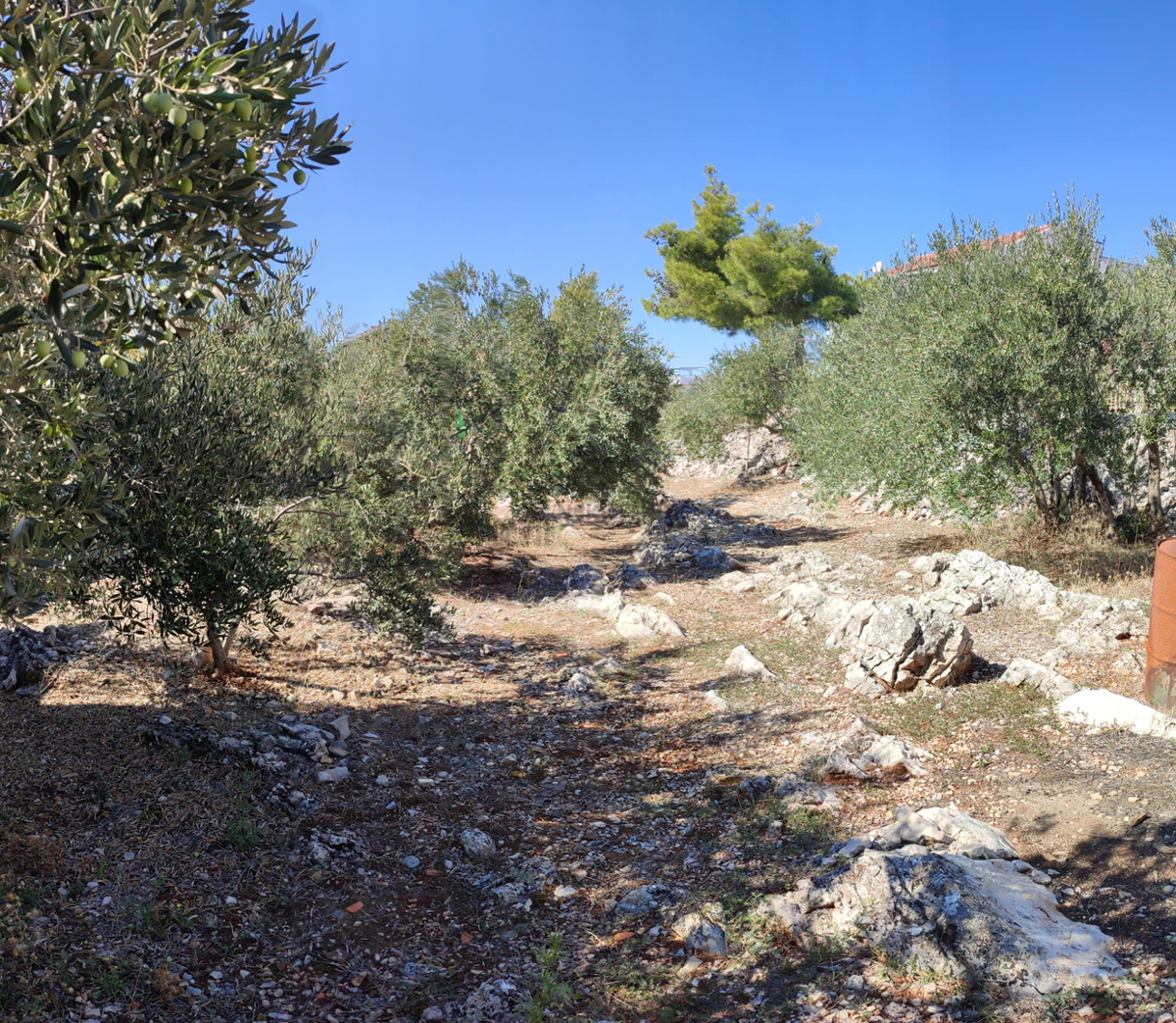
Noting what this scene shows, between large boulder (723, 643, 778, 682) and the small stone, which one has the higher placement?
large boulder (723, 643, 778, 682)

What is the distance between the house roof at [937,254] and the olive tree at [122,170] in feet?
48.2

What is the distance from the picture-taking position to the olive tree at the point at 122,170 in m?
3.14

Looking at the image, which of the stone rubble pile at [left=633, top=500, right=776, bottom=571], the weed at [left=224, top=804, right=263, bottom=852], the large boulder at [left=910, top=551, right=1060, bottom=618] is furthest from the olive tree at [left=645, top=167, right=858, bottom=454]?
the weed at [left=224, top=804, right=263, bottom=852]

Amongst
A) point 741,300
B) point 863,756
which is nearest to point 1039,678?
point 863,756

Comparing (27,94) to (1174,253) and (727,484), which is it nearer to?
(1174,253)

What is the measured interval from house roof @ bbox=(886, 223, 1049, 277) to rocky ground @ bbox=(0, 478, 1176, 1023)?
22.4 feet

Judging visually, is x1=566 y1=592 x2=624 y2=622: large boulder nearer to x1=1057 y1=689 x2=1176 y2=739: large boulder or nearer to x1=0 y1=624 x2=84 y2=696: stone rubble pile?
x1=1057 y1=689 x2=1176 y2=739: large boulder

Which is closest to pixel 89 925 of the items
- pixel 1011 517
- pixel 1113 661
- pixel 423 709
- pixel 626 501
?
pixel 423 709

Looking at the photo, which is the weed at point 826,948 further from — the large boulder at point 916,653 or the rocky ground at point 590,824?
the large boulder at point 916,653

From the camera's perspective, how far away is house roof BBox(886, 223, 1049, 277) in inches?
589

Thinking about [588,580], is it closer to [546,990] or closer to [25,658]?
[25,658]

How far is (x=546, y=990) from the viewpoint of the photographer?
15.7 feet

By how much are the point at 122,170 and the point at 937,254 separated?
16.5m

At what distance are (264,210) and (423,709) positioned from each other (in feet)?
24.1
